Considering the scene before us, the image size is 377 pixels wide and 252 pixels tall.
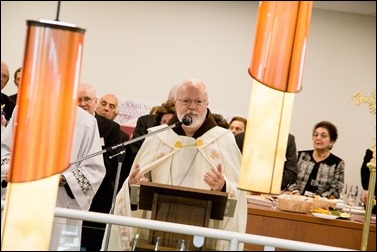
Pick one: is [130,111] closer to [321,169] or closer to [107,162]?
[321,169]

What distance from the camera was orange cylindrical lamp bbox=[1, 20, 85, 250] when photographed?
2.46m

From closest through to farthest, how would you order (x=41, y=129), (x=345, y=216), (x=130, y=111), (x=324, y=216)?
(x=41, y=129) < (x=324, y=216) < (x=345, y=216) < (x=130, y=111)

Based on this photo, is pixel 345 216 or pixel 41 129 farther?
pixel 345 216

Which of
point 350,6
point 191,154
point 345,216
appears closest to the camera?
point 191,154

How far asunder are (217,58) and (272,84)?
8682 millimetres

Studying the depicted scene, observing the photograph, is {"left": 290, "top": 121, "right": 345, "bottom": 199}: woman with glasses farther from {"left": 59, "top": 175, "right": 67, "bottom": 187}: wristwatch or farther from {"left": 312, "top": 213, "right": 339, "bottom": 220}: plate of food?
{"left": 59, "top": 175, "right": 67, "bottom": 187}: wristwatch

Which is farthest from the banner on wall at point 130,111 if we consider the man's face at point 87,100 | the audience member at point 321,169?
the man's face at point 87,100

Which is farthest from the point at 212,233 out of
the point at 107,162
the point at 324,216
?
the point at 107,162

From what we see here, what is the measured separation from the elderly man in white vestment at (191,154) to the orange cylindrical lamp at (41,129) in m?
3.05

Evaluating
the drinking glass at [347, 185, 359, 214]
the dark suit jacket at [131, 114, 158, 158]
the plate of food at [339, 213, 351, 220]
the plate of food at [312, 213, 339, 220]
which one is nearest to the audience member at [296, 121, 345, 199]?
the drinking glass at [347, 185, 359, 214]

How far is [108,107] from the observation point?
333 inches

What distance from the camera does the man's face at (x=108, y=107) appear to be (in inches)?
332

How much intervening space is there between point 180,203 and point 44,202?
7.89 feet

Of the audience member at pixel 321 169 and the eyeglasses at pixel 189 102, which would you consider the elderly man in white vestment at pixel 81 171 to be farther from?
the audience member at pixel 321 169
